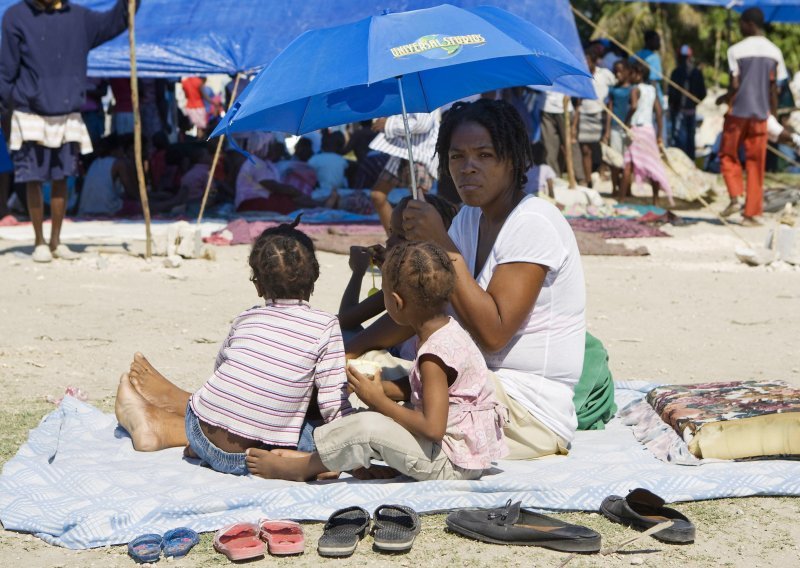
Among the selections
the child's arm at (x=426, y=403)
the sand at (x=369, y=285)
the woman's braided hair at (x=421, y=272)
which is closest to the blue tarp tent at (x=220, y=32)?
the sand at (x=369, y=285)

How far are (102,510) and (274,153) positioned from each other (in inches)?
390

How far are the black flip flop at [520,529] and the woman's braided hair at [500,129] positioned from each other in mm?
1111

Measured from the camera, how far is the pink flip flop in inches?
120

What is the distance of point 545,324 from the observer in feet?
12.0

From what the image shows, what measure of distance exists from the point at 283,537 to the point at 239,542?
0.12m

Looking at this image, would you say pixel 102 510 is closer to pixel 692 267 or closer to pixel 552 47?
pixel 552 47

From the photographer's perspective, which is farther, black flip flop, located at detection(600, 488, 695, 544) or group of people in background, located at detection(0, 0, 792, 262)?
group of people in background, located at detection(0, 0, 792, 262)

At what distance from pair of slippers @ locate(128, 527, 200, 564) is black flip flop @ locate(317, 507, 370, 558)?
1.21 feet

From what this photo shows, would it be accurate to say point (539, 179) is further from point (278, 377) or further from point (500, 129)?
point (278, 377)

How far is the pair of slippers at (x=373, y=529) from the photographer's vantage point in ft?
9.99

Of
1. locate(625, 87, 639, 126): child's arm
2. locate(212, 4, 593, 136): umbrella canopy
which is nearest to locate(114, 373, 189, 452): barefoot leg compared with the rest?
locate(212, 4, 593, 136): umbrella canopy

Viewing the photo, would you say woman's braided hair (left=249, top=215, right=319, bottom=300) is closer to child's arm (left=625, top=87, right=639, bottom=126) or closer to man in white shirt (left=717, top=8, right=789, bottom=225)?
man in white shirt (left=717, top=8, right=789, bottom=225)

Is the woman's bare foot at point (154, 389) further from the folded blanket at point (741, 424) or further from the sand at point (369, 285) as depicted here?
the folded blanket at point (741, 424)

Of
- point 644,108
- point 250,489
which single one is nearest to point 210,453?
point 250,489
